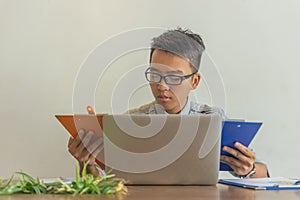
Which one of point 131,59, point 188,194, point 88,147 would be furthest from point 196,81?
point 188,194

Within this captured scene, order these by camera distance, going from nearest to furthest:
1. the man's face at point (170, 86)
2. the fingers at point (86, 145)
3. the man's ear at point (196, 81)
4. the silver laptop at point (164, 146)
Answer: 1. the silver laptop at point (164, 146)
2. the fingers at point (86, 145)
3. the man's face at point (170, 86)
4. the man's ear at point (196, 81)

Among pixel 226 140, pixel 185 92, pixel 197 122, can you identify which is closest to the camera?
pixel 197 122

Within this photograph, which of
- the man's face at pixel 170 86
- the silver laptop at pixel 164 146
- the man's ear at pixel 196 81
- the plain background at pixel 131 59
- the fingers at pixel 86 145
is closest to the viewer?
the silver laptop at pixel 164 146

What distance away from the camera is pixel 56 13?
2283mm

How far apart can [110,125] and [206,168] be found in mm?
286

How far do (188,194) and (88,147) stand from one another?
43cm

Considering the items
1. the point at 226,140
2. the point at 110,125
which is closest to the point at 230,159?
the point at 226,140

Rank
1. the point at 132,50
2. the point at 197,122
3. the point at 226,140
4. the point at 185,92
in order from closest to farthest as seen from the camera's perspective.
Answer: the point at 197,122, the point at 226,140, the point at 185,92, the point at 132,50

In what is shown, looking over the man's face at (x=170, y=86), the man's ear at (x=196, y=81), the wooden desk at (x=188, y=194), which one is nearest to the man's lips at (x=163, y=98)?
the man's face at (x=170, y=86)

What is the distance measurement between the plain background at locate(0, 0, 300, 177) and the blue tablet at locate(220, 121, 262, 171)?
33.5 inches

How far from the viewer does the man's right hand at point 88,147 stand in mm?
1441

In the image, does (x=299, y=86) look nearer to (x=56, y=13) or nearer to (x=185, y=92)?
(x=185, y=92)

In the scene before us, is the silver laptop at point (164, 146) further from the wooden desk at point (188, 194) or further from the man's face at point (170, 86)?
the man's face at point (170, 86)

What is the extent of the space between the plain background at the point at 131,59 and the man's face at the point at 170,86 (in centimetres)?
31
